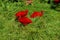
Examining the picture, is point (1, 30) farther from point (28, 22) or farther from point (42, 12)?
point (42, 12)

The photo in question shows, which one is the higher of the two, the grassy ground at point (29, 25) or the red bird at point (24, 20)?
the red bird at point (24, 20)

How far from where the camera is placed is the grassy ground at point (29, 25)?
336 cm

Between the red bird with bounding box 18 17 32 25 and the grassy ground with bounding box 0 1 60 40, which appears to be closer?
the grassy ground with bounding box 0 1 60 40

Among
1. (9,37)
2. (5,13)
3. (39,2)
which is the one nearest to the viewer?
(9,37)

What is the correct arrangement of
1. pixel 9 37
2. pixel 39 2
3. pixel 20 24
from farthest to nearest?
pixel 39 2
pixel 20 24
pixel 9 37

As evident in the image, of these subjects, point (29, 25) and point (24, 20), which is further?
point (29, 25)

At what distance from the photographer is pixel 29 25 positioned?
3.56 metres

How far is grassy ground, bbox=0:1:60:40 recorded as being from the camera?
3.36m

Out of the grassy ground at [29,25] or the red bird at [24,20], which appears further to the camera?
the red bird at [24,20]

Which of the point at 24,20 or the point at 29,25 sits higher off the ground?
the point at 24,20

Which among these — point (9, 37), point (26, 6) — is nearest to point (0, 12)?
point (26, 6)

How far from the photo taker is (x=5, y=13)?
3908 millimetres

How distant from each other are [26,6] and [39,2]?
0.99 feet

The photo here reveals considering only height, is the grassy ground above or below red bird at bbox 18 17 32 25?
below
